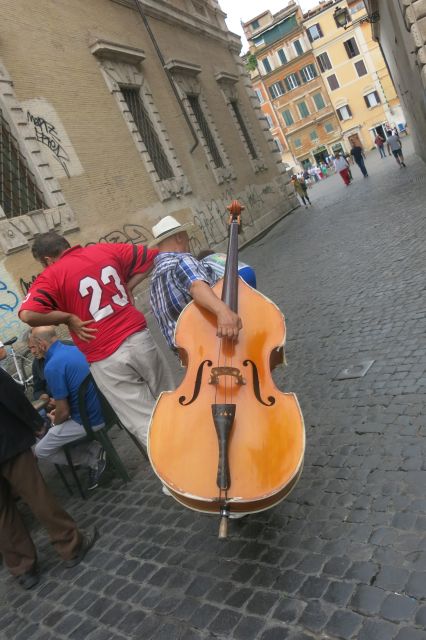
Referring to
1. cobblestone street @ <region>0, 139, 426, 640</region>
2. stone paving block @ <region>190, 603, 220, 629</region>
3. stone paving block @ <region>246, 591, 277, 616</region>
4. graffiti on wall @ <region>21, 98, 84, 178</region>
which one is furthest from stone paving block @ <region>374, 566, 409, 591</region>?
graffiti on wall @ <region>21, 98, 84, 178</region>

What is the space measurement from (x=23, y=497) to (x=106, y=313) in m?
1.21

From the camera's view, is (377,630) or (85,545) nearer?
(377,630)

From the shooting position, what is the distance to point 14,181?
940 centimetres

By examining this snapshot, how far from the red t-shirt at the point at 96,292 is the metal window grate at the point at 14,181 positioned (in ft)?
21.4

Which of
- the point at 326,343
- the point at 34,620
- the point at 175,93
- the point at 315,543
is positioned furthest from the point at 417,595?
the point at 175,93

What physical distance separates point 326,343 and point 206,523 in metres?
2.57

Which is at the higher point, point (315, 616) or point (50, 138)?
point (50, 138)

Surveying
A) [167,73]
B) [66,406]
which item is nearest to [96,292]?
[66,406]

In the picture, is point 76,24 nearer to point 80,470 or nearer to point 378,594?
point 80,470

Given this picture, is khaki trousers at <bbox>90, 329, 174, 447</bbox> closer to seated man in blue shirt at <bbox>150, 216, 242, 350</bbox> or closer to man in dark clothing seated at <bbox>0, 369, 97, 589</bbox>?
seated man in blue shirt at <bbox>150, 216, 242, 350</bbox>

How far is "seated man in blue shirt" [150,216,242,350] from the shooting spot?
9.42 feet

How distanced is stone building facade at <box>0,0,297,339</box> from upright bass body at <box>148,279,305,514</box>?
648cm

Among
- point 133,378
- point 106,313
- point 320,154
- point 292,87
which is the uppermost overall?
point 292,87

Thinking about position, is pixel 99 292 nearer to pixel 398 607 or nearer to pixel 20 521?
pixel 20 521
